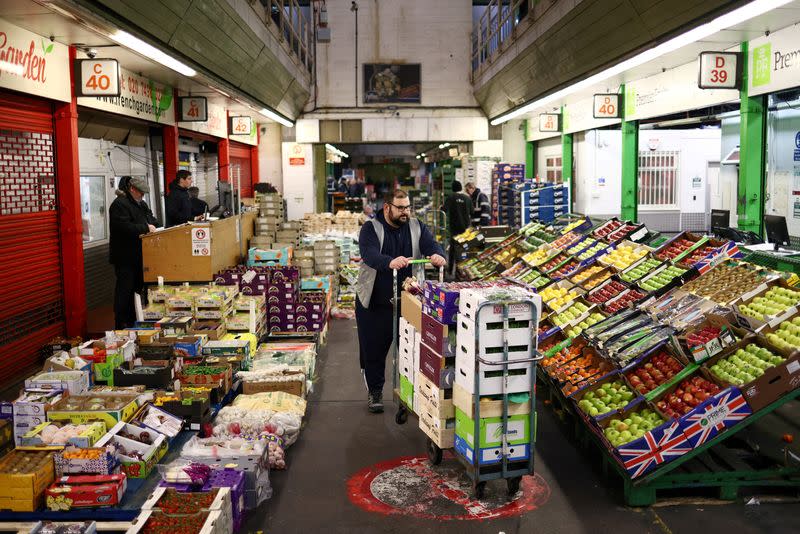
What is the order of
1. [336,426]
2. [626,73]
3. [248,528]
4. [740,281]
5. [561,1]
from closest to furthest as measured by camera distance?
[248,528]
[740,281]
[336,426]
[561,1]
[626,73]

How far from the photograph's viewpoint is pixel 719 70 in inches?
378

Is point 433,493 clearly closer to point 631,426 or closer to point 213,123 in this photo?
point 631,426

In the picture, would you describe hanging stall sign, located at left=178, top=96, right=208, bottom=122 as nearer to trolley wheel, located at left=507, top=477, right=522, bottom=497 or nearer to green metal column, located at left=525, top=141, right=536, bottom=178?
trolley wheel, located at left=507, top=477, right=522, bottom=497

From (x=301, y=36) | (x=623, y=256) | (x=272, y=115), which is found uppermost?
(x=301, y=36)

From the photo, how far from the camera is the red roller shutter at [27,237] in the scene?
25.2 ft

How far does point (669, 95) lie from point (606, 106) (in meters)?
1.98

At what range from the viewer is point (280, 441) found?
18.7 ft

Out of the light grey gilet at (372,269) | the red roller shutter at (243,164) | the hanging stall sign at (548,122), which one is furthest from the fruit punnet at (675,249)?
the red roller shutter at (243,164)

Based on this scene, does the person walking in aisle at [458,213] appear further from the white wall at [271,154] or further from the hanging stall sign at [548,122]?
the white wall at [271,154]

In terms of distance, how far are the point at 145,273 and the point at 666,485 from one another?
258 inches

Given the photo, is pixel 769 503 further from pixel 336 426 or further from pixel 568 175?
pixel 568 175

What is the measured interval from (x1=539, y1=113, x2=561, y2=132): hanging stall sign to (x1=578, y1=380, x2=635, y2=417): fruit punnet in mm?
12701

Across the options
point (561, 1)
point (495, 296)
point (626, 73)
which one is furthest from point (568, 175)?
point (495, 296)

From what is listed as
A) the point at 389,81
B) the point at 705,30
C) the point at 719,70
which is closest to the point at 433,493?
the point at 705,30
